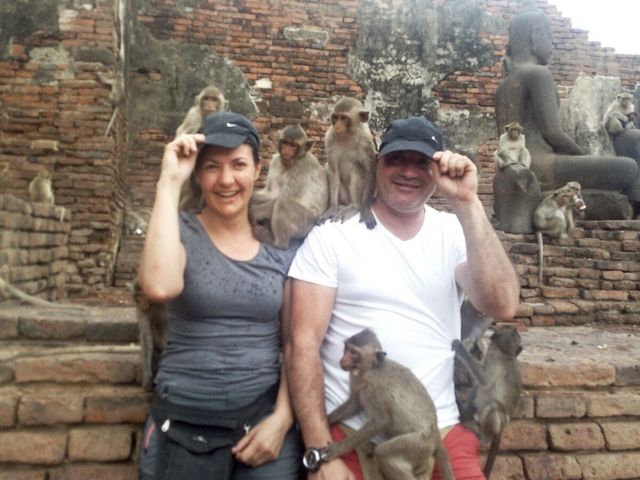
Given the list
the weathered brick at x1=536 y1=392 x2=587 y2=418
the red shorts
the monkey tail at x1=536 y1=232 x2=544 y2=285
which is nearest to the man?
the red shorts

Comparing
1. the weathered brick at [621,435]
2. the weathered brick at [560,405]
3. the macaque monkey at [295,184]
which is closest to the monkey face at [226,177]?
the macaque monkey at [295,184]

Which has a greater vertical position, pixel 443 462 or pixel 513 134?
pixel 513 134

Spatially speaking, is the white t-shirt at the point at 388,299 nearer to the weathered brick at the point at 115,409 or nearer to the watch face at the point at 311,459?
the watch face at the point at 311,459

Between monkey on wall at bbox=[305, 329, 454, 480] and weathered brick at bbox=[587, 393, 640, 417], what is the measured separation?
1.14 meters

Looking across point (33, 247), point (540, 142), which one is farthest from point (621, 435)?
point (540, 142)

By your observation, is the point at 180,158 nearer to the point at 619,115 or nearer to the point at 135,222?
the point at 135,222

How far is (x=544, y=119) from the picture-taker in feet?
23.8

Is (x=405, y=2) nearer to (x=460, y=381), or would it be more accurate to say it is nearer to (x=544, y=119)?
(x=544, y=119)

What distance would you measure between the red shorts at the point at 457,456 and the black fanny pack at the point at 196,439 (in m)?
0.35

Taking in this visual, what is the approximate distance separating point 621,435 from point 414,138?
1.76 meters

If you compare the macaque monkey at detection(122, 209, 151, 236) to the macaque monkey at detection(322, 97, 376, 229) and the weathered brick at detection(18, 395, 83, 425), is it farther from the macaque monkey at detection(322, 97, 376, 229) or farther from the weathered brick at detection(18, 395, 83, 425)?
the weathered brick at detection(18, 395, 83, 425)

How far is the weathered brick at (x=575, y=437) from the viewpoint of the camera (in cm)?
264

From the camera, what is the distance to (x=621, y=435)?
8.81 feet

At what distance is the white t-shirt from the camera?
198 centimetres
